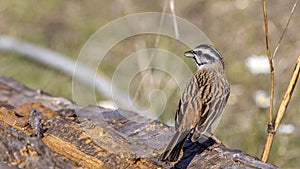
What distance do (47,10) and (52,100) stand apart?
322cm

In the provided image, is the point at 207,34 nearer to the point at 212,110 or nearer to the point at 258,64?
the point at 258,64

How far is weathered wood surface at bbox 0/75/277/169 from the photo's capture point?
4.16 metres

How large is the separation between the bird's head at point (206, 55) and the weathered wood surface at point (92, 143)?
540mm

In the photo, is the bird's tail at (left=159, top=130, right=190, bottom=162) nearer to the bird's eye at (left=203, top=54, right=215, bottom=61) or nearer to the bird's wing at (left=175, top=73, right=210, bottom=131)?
the bird's wing at (left=175, top=73, right=210, bottom=131)

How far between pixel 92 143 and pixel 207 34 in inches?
152

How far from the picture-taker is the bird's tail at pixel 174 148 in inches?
161

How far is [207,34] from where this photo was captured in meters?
7.99

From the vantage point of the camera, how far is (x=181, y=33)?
7738 mm

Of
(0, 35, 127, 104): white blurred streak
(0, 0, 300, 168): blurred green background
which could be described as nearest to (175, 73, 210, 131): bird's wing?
(0, 0, 300, 168): blurred green background

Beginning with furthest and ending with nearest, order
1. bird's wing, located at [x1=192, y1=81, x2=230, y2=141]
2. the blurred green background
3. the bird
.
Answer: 1. the blurred green background
2. bird's wing, located at [x1=192, y1=81, x2=230, y2=141]
3. the bird

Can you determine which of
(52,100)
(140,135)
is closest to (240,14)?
(52,100)

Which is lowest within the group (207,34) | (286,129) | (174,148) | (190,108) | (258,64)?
(174,148)

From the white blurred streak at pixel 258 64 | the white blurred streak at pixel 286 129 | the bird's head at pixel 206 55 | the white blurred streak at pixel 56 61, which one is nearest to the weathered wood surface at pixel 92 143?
the bird's head at pixel 206 55

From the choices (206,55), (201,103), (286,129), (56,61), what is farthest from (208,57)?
(56,61)
